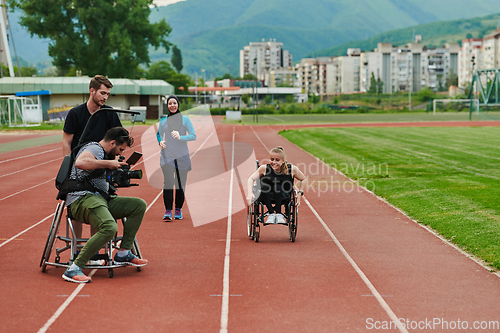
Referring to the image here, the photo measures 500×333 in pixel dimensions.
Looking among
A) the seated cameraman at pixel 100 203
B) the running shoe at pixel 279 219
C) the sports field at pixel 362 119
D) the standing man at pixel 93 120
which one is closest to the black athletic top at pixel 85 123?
the standing man at pixel 93 120

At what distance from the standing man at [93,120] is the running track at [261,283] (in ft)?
4.77

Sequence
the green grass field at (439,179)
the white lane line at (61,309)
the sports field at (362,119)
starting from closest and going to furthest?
the white lane line at (61,309) → the green grass field at (439,179) → the sports field at (362,119)

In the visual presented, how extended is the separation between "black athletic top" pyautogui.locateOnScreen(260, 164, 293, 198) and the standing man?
236 cm

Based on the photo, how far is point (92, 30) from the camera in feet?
219

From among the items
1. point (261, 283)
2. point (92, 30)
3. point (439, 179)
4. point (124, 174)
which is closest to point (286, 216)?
point (261, 283)

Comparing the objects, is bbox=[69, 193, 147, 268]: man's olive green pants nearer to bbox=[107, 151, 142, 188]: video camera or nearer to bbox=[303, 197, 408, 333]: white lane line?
bbox=[107, 151, 142, 188]: video camera

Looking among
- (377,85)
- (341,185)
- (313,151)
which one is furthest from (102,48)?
(377,85)

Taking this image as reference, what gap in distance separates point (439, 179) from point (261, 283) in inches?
357

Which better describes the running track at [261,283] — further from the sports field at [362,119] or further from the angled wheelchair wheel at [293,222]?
the sports field at [362,119]

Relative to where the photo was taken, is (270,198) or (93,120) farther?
(270,198)

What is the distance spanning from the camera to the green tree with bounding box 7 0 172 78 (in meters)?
64.8

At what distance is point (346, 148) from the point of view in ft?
76.7

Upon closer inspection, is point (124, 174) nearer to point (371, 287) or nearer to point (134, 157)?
point (134, 157)

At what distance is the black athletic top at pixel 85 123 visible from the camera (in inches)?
237
